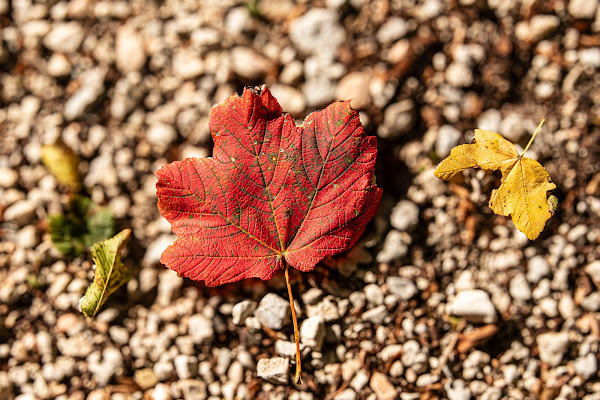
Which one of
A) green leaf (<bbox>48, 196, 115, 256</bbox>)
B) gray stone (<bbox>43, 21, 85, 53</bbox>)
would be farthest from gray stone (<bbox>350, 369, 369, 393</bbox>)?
gray stone (<bbox>43, 21, 85, 53</bbox>)

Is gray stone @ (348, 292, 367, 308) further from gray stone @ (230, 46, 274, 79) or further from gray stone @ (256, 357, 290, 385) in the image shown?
gray stone @ (230, 46, 274, 79)

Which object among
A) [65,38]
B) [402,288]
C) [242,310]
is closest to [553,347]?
[402,288]

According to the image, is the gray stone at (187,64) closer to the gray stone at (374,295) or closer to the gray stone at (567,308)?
the gray stone at (374,295)

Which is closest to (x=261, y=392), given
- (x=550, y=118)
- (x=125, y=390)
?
(x=125, y=390)

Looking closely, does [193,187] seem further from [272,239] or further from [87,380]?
[87,380]

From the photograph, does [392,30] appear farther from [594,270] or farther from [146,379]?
[146,379]

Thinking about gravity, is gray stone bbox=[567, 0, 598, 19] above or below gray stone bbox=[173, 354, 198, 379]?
above
